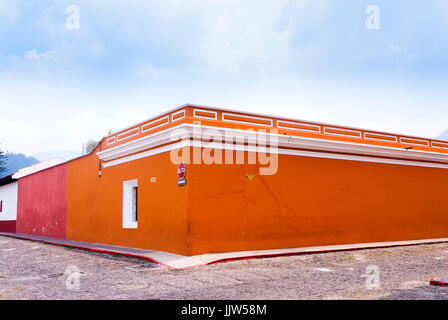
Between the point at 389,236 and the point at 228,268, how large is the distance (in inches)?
301

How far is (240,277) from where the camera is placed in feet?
25.9

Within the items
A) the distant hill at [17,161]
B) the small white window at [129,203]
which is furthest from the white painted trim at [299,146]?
the distant hill at [17,161]

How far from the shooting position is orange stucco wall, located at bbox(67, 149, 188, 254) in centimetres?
1096

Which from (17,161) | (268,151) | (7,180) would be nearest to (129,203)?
(268,151)

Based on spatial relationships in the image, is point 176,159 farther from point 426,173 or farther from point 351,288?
point 426,173

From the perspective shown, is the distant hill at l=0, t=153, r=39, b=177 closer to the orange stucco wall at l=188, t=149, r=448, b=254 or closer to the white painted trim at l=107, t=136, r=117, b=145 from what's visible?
the white painted trim at l=107, t=136, r=117, b=145

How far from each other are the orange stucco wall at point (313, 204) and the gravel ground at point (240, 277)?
4.14 feet

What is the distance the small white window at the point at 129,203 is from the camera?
13.2 metres

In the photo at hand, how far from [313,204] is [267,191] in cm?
177

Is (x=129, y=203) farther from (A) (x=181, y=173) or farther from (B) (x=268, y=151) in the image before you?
(B) (x=268, y=151)

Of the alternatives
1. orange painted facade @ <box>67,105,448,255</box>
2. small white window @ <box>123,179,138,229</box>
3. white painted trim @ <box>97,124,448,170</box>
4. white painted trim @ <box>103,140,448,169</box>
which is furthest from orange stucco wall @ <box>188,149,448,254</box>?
small white window @ <box>123,179,138,229</box>

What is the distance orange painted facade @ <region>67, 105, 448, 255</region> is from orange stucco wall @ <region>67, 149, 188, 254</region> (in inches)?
1.2

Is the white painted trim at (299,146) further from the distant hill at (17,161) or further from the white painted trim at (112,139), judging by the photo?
the distant hill at (17,161)

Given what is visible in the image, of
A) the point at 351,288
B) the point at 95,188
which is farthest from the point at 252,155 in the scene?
the point at 95,188
